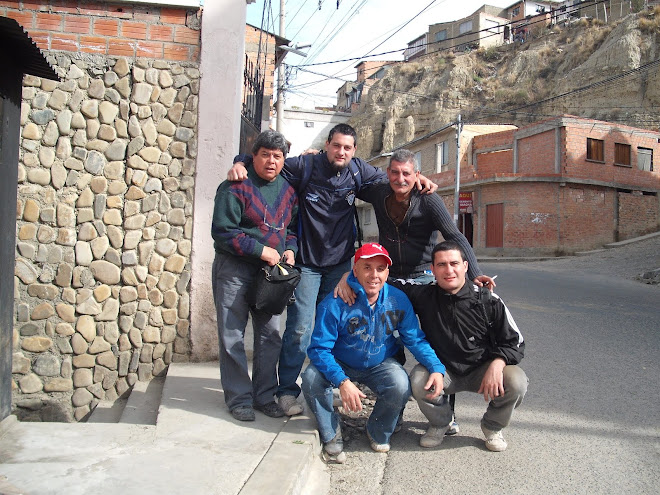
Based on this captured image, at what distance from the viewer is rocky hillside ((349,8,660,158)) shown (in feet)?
123

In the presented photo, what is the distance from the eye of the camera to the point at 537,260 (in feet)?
81.6

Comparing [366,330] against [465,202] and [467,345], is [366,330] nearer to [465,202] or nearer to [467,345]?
[467,345]

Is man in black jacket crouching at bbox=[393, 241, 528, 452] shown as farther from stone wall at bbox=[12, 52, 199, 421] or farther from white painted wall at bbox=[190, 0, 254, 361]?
stone wall at bbox=[12, 52, 199, 421]

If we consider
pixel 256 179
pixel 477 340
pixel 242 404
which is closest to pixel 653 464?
pixel 477 340

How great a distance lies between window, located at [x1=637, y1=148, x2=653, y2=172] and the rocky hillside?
4915 mm

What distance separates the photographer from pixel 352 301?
3.45 meters

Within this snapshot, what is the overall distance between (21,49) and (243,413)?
8.66 ft

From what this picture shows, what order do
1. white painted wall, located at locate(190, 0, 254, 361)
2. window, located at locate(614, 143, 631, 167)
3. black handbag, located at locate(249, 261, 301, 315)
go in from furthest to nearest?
1. window, located at locate(614, 143, 631, 167)
2. white painted wall, located at locate(190, 0, 254, 361)
3. black handbag, located at locate(249, 261, 301, 315)

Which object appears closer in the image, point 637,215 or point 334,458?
point 334,458

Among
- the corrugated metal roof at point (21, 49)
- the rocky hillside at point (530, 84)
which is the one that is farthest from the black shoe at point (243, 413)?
the rocky hillside at point (530, 84)

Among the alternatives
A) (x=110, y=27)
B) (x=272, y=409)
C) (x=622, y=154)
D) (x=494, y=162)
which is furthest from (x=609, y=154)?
(x=272, y=409)

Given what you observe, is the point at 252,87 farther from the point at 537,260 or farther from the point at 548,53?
the point at 548,53

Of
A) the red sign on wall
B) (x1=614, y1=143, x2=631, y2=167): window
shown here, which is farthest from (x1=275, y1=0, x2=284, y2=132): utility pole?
(x1=614, y1=143, x2=631, y2=167): window

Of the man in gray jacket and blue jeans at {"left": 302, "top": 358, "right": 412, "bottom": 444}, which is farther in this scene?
the man in gray jacket
